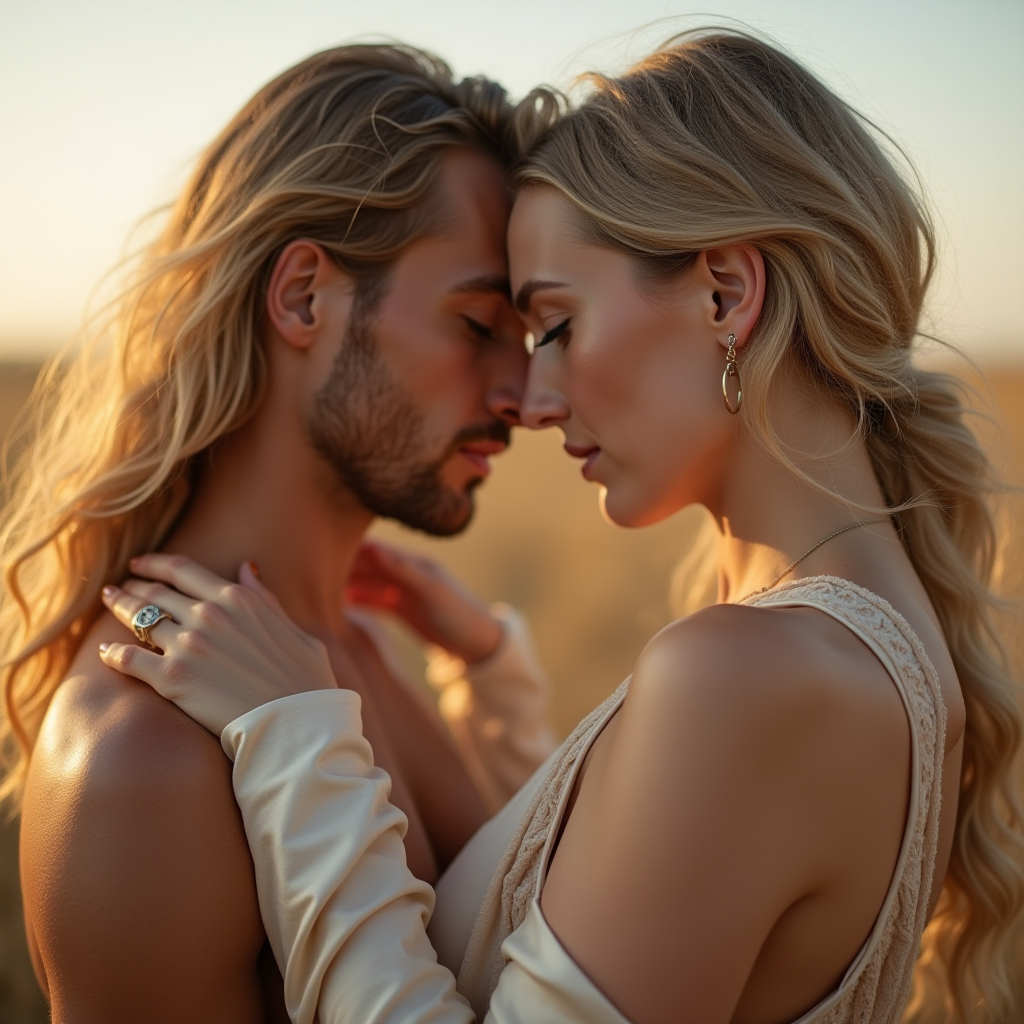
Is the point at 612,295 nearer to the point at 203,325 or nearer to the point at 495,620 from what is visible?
the point at 203,325

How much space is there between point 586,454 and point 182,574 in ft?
3.23

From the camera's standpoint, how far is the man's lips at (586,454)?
2.36m

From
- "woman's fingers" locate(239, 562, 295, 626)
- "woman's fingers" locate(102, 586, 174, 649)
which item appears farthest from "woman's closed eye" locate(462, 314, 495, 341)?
"woman's fingers" locate(102, 586, 174, 649)

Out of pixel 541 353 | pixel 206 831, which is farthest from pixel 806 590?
pixel 206 831

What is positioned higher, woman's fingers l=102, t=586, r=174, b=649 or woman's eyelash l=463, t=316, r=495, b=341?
woman's eyelash l=463, t=316, r=495, b=341

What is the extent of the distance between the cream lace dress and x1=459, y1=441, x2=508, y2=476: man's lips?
1059 millimetres

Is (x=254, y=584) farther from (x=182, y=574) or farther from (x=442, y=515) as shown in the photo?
(x=442, y=515)

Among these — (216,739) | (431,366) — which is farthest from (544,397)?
(216,739)

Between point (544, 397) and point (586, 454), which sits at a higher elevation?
point (544, 397)

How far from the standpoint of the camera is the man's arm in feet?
6.09

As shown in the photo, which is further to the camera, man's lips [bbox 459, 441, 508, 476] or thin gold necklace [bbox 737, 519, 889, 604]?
man's lips [bbox 459, 441, 508, 476]

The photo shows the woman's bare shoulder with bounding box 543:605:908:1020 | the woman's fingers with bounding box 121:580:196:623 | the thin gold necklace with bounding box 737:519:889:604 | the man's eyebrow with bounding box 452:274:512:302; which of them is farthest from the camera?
the man's eyebrow with bounding box 452:274:512:302

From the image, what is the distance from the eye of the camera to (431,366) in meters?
2.79

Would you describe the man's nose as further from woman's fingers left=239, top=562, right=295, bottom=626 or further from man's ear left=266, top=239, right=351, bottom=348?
woman's fingers left=239, top=562, right=295, bottom=626
